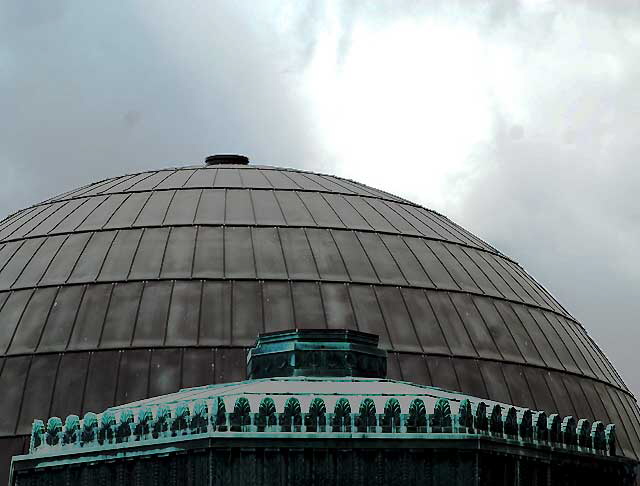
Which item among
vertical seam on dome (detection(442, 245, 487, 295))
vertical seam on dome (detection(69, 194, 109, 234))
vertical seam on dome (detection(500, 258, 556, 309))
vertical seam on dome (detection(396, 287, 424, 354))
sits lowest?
vertical seam on dome (detection(396, 287, 424, 354))

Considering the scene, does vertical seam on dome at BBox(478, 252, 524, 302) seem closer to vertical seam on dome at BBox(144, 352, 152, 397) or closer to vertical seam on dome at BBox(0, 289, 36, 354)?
vertical seam on dome at BBox(144, 352, 152, 397)

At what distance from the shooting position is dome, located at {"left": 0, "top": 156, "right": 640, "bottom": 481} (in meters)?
39.0

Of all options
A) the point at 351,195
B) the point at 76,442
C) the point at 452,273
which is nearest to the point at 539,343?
the point at 452,273

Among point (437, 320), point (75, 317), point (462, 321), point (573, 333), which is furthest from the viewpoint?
point (573, 333)

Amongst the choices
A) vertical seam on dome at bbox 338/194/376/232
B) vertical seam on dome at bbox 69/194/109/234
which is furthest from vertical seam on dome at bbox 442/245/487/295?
vertical seam on dome at bbox 69/194/109/234

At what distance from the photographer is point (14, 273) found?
43.9 m

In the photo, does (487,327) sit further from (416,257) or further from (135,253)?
(135,253)

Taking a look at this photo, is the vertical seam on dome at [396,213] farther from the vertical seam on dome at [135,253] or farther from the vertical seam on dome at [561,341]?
the vertical seam on dome at [135,253]

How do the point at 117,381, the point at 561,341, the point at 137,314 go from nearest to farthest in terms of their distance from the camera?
the point at 117,381 → the point at 137,314 → the point at 561,341

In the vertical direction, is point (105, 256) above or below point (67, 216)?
below

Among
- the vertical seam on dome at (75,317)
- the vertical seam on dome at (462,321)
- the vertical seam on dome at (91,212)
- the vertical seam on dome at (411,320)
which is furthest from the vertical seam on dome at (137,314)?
the vertical seam on dome at (462,321)

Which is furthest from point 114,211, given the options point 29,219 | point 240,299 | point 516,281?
point 516,281

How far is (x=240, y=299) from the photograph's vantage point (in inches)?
1592

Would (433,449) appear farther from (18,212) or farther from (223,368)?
(18,212)
